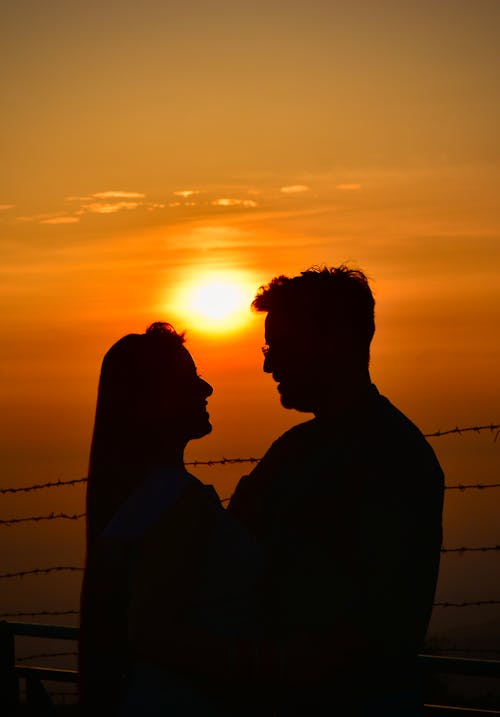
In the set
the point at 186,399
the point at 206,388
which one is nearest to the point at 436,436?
the point at 206,388

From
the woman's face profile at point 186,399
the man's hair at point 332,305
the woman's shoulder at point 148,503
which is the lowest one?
the woman's shoulder at point 148,503

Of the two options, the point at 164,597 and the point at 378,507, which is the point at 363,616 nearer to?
the point at 378,507

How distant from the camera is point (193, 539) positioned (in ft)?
7.70

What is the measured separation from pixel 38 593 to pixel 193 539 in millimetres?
134614

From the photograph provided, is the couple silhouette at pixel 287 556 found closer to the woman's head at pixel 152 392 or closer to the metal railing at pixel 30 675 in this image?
the woman's head at pixel 152 392

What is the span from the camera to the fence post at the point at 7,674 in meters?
4.72

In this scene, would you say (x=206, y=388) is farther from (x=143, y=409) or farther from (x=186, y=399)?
(x=143, y=409)

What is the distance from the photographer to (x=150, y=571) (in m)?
2.32

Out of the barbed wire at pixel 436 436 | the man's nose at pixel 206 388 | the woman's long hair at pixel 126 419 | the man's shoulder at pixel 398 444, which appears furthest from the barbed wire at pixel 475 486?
the man's shoulder at pixel 398 444

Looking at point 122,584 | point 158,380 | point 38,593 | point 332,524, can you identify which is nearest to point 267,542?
point 332,524

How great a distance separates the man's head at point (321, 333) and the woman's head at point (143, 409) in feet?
1.07

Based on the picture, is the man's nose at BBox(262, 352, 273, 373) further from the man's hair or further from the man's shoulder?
the man's shoulder

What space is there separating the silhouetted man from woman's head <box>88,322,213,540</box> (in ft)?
0.82

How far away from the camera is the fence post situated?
15.5 feet
